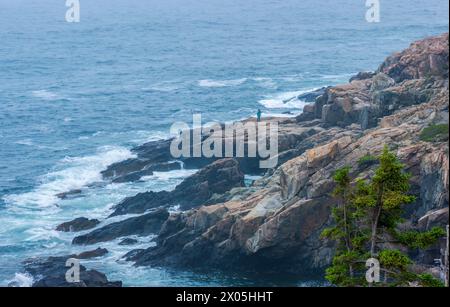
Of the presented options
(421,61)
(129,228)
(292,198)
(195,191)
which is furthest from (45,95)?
(292,198)

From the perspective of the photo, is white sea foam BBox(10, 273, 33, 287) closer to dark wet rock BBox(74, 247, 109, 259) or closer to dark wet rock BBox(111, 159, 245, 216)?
dark wet rock BBox(74, 247, 109, 259)

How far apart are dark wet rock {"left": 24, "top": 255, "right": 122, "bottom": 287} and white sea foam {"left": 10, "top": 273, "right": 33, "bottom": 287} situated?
261 mm

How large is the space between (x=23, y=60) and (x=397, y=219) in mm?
119395

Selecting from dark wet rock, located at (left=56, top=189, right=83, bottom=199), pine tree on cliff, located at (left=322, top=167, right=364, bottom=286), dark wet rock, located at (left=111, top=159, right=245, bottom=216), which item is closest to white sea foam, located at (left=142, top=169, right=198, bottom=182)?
dark wet rock, located at (left=56, top=189, right=83, bottom=199)

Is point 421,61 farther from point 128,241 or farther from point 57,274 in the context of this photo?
point 57,274

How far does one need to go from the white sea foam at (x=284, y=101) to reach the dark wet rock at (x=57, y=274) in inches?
1689

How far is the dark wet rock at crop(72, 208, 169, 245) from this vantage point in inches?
2179

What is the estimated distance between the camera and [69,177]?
71375mm

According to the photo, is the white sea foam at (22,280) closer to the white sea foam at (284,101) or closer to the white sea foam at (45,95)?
the white sea foam at (284,101)

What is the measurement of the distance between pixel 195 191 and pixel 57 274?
14.1 metres

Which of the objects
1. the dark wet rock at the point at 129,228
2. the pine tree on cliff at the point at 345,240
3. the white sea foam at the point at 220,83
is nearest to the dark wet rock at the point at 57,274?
the dark wet rock at the point at 129,228
